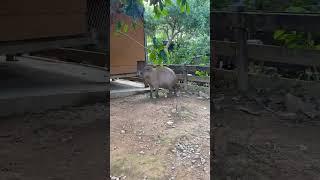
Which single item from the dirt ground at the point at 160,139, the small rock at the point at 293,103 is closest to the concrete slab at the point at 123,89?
the dirt ground at the point at 160,139

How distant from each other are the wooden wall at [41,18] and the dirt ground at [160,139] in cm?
52

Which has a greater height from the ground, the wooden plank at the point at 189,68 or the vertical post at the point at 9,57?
the vertical post at the point at 9,57

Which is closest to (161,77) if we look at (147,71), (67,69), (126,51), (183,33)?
(147,71)

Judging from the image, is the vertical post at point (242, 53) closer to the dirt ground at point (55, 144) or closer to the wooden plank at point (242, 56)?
the wooden plank at point (242, 56)

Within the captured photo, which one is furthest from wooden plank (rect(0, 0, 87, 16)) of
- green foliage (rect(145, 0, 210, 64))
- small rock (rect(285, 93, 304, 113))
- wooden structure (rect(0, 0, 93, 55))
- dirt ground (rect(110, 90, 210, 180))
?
green foliage (rect(145, 0, 210, 64))

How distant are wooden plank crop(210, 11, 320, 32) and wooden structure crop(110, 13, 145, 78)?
97 cm

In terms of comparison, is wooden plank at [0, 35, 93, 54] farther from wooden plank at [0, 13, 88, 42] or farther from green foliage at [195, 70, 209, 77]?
green foliage at [195, 70, 209, 77]

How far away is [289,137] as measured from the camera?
0.66 metres

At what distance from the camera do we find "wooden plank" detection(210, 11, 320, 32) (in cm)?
60

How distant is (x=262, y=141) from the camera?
68cm

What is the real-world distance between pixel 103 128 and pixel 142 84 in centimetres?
148

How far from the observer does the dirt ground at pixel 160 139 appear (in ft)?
4.34

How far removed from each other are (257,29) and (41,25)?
390 mm

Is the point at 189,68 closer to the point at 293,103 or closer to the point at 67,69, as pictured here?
the point at 67,69
